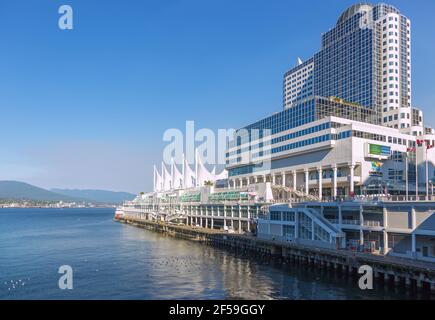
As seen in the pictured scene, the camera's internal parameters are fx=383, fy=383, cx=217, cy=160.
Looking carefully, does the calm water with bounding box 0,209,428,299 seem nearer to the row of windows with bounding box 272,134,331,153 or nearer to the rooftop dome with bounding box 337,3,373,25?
the row of windows with bounding box 272,134,331,153

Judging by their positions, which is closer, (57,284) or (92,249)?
(57,284)

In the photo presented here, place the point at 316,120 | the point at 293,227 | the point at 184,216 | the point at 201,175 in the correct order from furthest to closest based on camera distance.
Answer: the point at 201,175 < the point at 184,216 < the point at 316,120 < the point at 293,227

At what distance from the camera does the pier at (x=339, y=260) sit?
41.4m

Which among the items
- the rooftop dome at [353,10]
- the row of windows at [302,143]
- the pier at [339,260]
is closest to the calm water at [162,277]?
the pier at [339,260]

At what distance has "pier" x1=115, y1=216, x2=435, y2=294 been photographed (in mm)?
41431

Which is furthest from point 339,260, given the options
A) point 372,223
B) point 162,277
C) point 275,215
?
point 162,277

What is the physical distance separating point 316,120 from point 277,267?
42.4 meters

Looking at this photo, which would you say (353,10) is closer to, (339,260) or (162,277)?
(339,260)

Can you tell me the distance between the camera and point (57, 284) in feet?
159

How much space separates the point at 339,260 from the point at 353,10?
5181 inches

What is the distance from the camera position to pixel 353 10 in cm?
15362
